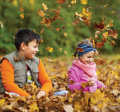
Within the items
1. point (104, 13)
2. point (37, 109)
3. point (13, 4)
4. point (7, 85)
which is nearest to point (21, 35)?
point (7, 85)

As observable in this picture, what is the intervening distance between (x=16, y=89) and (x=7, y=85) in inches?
5.7

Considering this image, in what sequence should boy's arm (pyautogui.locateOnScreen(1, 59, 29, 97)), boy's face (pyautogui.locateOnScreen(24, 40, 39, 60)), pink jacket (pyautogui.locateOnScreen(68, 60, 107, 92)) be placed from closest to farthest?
boy's arm (pyautogui.locateOnScreen(1, 59, 29, 97)) → boy's face (pyautogui.locateOnScreen(24, 40, 39, 60)) → pink jacket (pyautogui.locateOnScreen(68, 60, 107, 92))

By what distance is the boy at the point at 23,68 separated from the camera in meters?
2.21

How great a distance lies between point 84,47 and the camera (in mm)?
2555

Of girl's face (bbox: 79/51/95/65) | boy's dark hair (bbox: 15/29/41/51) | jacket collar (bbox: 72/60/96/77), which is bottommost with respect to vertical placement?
jacket collar (bbox: 72/60/96/77)

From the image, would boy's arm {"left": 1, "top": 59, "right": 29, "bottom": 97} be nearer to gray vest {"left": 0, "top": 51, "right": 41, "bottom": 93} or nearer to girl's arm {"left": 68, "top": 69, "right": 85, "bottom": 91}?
gray vest {"left": 0, "top": 51, "right": 41, "bottom": 93}

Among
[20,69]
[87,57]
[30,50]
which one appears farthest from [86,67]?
[20,69]

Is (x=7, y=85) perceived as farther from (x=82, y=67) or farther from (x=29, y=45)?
(x=82, y=67)

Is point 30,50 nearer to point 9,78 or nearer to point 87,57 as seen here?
point 9,78

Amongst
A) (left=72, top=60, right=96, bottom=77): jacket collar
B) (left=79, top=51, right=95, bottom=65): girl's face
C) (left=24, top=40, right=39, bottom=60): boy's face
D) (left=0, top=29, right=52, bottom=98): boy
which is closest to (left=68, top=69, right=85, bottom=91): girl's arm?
(left=72, top=60, right=96, bottom=77): jacket collar

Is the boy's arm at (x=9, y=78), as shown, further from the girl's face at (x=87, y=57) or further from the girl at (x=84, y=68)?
the girl's face at (x=87, y=57)

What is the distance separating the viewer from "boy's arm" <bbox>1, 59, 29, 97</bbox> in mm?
2167

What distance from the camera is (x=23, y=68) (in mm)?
2361

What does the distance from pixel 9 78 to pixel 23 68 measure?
0.87 feet
